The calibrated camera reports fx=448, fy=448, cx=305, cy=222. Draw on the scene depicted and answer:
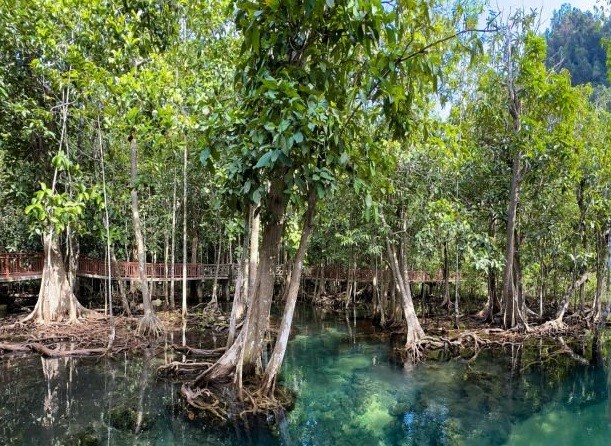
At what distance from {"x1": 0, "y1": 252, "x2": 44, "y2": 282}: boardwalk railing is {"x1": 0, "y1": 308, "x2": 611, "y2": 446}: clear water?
5.23m

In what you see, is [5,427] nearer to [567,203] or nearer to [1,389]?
[1,389]

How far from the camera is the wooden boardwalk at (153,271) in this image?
14005 mm

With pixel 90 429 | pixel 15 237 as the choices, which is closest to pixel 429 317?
pixel 90 429

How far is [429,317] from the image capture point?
1667cm

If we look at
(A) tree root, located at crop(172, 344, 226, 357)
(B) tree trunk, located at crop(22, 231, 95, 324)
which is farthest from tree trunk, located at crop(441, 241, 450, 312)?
(B) tree trunk, located at crop(22, 231, 95, 324)

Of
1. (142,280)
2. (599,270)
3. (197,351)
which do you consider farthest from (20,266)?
(599,270)

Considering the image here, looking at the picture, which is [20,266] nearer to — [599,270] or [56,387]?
[56,387]

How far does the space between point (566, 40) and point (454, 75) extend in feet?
143

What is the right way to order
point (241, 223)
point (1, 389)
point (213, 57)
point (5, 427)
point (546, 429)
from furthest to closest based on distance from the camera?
point (241, 223)
point (213, 57)
point (1, 389)
point (546, 429)
point (5, 427)

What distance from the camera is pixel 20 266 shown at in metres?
14.2

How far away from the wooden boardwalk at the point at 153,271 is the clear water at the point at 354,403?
17.8 feet

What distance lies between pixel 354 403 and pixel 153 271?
10.6 meters

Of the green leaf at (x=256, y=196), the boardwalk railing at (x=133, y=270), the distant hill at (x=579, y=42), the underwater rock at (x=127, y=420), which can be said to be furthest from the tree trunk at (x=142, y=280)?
the distant hill at (x=579, y=42)

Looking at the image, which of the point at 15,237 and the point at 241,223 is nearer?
the point at 241,223
